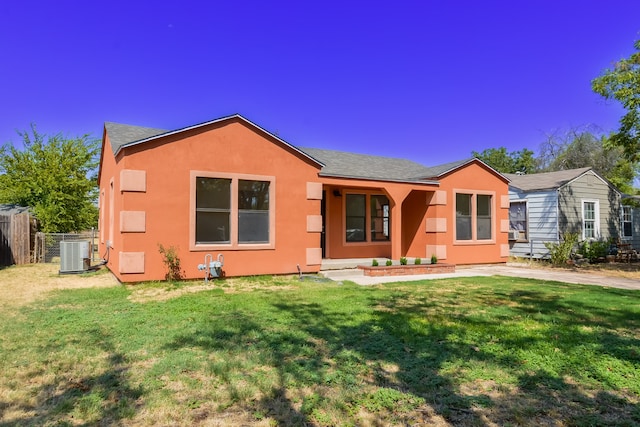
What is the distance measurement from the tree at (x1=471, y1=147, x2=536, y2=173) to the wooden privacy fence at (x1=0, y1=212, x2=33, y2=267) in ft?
133

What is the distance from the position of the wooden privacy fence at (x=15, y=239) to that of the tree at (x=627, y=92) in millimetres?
20579

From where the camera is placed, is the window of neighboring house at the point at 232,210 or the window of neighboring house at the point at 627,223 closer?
the window of neighboring house at the point at 232,210

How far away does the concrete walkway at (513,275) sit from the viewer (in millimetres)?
9852

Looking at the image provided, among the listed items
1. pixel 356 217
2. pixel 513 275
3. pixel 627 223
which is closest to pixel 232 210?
pixel 356 217

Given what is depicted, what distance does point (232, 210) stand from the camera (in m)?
9.86

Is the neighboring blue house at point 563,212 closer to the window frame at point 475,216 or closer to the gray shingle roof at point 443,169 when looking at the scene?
the window frame at point 475,216

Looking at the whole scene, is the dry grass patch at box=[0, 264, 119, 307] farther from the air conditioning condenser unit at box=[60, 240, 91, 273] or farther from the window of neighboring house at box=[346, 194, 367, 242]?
the window of neighboring house at box=[346, 194, 367, 242]

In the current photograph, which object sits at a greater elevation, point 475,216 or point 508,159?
point 508,159

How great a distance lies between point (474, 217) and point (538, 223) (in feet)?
14.7

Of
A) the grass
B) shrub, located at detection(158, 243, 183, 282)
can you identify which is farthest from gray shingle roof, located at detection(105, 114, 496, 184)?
the grass

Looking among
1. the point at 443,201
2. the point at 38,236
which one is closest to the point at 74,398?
the point at 443,201

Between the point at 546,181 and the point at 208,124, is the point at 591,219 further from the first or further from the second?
the point at 208,124

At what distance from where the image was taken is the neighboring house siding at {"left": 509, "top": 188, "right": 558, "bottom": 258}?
51.4 ft

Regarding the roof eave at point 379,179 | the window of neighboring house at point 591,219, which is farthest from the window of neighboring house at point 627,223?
the roof eave at point 379,179
